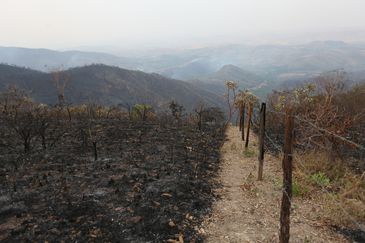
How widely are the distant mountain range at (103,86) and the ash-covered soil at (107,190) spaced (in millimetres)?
77507

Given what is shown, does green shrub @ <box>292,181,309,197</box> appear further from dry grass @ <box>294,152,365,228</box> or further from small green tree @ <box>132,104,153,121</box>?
small green tree @ <box>132,104,153,121</box>

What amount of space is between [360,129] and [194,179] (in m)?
11.5

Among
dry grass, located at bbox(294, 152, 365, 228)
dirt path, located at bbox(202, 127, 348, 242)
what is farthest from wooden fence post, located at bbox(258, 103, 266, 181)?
dry grass, located at bbox(294, 152, 365, 228)

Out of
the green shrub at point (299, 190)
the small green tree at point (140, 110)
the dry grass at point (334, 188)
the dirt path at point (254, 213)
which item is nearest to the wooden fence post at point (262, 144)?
the dirt path at point (254, 213)

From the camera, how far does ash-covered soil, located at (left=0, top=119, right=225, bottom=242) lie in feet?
21.7

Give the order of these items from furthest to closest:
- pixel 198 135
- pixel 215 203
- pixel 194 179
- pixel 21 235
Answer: pixel 198 135
pixel 194 179
pixel 215 203
pixel 21 235

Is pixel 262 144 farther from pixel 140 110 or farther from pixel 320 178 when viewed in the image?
pixel 140 110

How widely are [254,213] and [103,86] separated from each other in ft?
369

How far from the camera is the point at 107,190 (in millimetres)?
8594

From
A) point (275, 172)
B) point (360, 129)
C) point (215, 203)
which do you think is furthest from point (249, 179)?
point (360, 129)

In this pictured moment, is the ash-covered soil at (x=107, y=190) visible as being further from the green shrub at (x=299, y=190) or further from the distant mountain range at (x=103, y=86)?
the distant mountain range at (x=103, y=86)

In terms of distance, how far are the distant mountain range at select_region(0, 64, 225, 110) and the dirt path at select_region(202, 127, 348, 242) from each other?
8029cm

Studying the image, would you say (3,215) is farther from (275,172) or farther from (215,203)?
(275,172)

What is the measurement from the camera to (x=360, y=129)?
1717 centimetres
